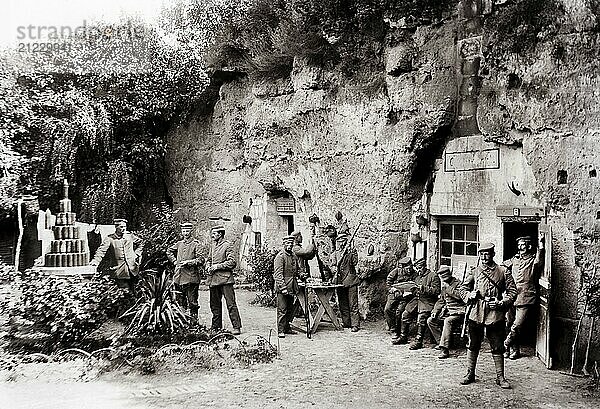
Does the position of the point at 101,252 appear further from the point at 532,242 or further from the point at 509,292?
the point at 532,242

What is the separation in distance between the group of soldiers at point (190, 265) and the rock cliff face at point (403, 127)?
22.1 inches

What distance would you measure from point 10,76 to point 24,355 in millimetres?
2277

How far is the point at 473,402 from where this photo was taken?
12.2 ft

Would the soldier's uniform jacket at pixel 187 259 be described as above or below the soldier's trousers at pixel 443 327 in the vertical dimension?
above

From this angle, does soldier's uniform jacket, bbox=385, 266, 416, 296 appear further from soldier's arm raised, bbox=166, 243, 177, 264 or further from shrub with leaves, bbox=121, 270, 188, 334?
soldier's arm raised, bbox=166, 243, 177, 264

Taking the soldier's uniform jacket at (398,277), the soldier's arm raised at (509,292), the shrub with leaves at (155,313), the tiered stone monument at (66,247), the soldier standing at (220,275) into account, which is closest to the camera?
the soldier's arm raised at (509,292)

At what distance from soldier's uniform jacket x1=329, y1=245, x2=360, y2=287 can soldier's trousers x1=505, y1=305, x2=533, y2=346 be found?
1540 mm

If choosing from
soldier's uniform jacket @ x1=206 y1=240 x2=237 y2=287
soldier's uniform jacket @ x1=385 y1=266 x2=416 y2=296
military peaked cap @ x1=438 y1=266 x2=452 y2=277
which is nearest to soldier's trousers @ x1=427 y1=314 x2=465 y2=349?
military peaked cap @ x1=438 y1=266 x2=452 y2=277

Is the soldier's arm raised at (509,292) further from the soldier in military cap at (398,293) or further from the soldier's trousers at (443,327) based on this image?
the soldier in military cap at (398,293)

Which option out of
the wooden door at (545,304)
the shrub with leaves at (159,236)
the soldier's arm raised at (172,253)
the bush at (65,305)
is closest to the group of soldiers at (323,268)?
the soldier's arm raised at (172,253)

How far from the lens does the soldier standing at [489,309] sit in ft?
13.1

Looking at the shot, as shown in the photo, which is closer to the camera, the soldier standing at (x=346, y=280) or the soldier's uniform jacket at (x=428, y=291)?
the soldier's uniform jacket at (x=428, y=291)

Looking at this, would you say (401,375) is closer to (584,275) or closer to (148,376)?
(584,275)

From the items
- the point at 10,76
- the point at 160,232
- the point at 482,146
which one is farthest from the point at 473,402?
the point at 10,76
